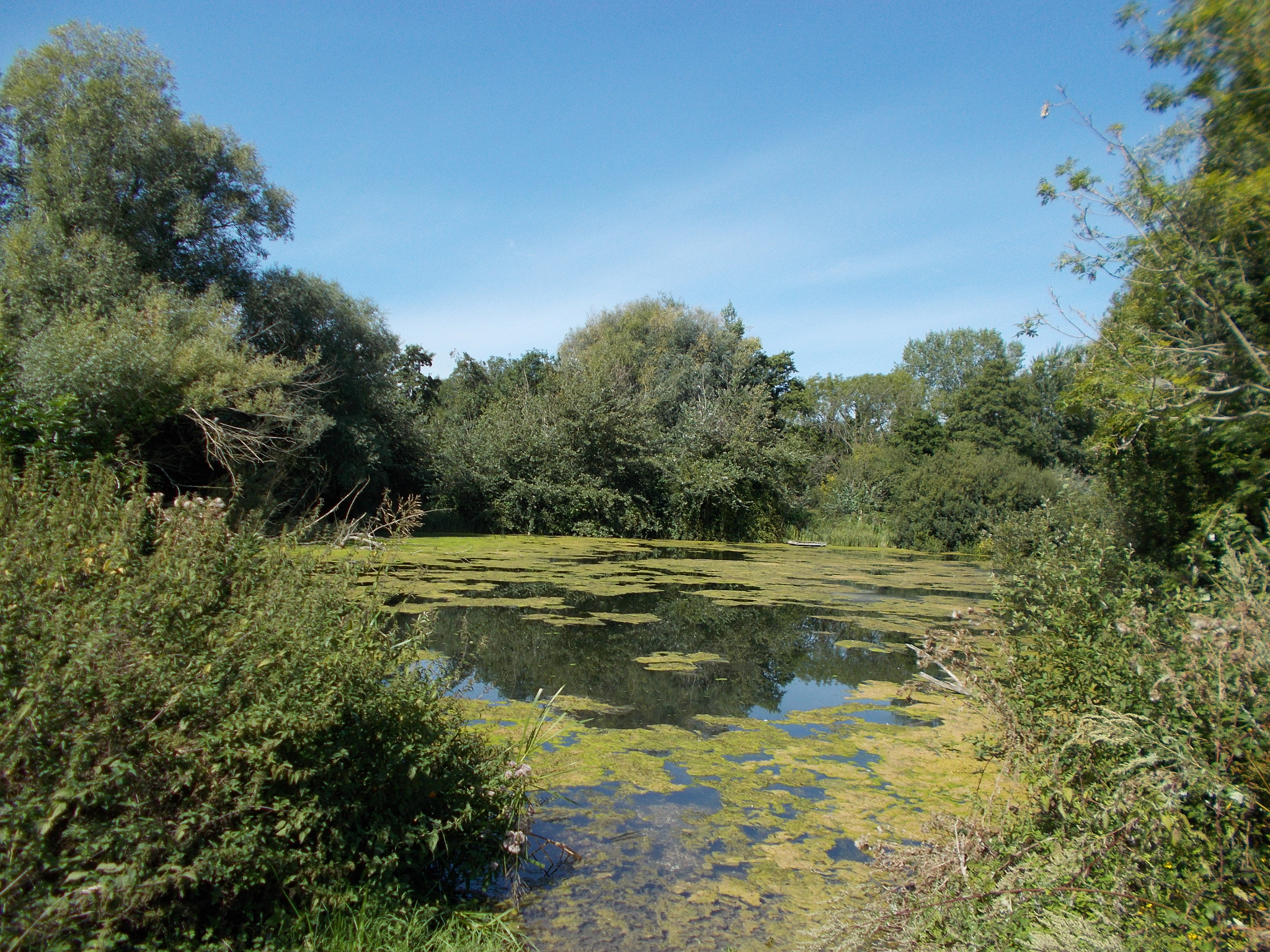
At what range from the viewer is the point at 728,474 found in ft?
74.5

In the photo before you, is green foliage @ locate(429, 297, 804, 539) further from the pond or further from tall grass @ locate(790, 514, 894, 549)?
the pond

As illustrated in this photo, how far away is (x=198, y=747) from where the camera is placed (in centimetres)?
218

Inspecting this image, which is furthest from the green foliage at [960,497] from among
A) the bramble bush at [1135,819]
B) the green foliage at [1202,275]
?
the bramble bush at [1135,819]

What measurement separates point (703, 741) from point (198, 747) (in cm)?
358

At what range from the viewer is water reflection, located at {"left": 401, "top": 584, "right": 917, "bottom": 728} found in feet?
19.8

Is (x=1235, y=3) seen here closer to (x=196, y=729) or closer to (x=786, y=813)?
(x=786, y=813)

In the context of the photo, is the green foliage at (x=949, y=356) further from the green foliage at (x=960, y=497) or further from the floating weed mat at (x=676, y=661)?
the floating weed mat at (x=676, y=661)

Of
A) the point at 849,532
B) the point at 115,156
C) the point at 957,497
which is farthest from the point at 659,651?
the point at 957,497

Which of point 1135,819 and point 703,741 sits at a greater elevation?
point 1135,819

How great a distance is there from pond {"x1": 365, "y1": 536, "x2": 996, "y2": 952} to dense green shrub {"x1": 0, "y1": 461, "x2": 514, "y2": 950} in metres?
0.52

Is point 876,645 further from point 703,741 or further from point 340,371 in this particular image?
point 340,371

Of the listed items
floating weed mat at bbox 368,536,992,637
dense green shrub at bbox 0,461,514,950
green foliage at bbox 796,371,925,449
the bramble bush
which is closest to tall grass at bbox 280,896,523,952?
dense green shrub at bbox 0,461,514,950

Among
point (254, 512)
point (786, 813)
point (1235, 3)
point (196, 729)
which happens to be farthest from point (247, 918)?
point (1235, 3)

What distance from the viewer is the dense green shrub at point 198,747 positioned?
195 centimetres
